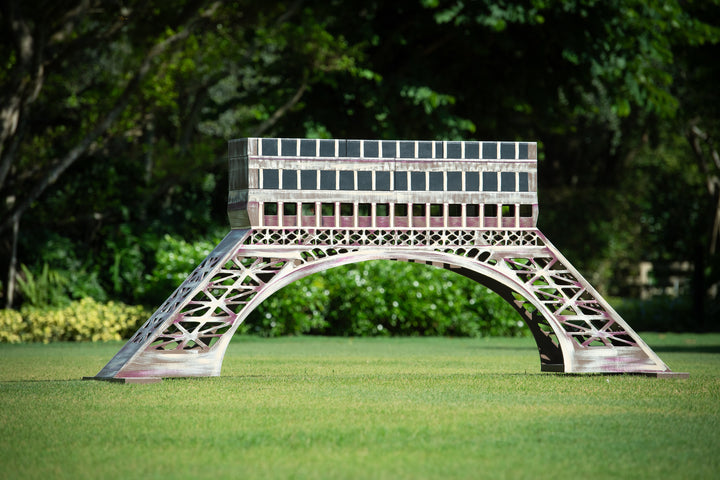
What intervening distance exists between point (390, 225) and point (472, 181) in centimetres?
124

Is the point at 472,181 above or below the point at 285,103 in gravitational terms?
below

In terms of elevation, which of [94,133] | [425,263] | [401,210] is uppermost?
[94,133]

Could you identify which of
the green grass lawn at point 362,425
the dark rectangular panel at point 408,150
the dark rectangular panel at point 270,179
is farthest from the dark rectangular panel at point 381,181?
the green grass lawn at point 362,425

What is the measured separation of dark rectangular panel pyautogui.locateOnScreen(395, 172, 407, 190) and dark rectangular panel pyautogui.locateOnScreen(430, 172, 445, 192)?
14.1 inches

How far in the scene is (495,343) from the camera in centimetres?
2470

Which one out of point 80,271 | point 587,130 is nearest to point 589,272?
point 587,130

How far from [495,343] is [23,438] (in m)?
16.9

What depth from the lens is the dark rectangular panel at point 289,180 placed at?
1337 centimetres

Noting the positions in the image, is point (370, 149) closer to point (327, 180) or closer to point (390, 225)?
point (327, 180)

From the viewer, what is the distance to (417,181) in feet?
44.9

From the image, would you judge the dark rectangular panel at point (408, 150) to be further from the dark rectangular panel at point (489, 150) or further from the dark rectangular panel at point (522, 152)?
the dark rectangular panel at point (522, 152)

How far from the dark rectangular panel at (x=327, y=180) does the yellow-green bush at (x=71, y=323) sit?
12641 millimetres

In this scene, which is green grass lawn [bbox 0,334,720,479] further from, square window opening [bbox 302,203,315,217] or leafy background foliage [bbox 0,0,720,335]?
leafy background foliage [bbox 0,0,720,335]

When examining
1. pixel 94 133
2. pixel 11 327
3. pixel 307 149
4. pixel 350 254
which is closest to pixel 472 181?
pixel 350 254
